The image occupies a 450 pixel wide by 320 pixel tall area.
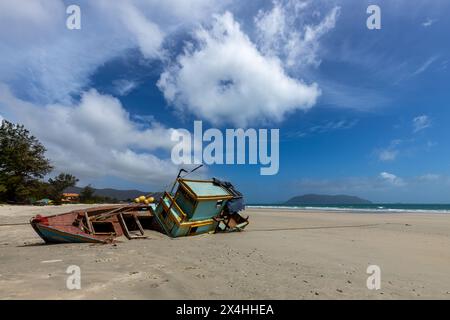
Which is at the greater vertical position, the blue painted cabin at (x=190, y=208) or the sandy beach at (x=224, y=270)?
the blue painted cabin at (x=190, y=208)

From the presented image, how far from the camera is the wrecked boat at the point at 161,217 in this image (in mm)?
9962

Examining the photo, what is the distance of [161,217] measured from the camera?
40.8 ft

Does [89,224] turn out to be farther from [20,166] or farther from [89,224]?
[20,166]

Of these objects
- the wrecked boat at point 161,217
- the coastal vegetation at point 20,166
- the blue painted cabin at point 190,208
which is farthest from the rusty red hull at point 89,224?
the coastal vegetation at point 20,166

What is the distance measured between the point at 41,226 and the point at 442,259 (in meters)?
11.1

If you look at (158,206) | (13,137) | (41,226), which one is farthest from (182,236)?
(13,137)

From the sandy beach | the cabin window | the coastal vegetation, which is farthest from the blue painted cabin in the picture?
the coastal vegetation

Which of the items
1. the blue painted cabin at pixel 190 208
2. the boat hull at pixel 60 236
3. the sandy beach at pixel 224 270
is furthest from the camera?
the blue painted cabin at pixel 190 208

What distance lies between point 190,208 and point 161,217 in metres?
1.31

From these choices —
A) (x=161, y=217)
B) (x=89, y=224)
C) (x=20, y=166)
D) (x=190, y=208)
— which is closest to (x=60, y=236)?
(x=89, y=224)

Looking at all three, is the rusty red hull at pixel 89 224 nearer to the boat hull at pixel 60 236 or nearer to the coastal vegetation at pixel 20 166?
the boat hull at pixel 60 236

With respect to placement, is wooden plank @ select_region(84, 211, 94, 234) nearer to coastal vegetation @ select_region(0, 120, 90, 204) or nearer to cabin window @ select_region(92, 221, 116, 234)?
cabin window @ select_region(92, 221, 116, 234)

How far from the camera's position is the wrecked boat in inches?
392
